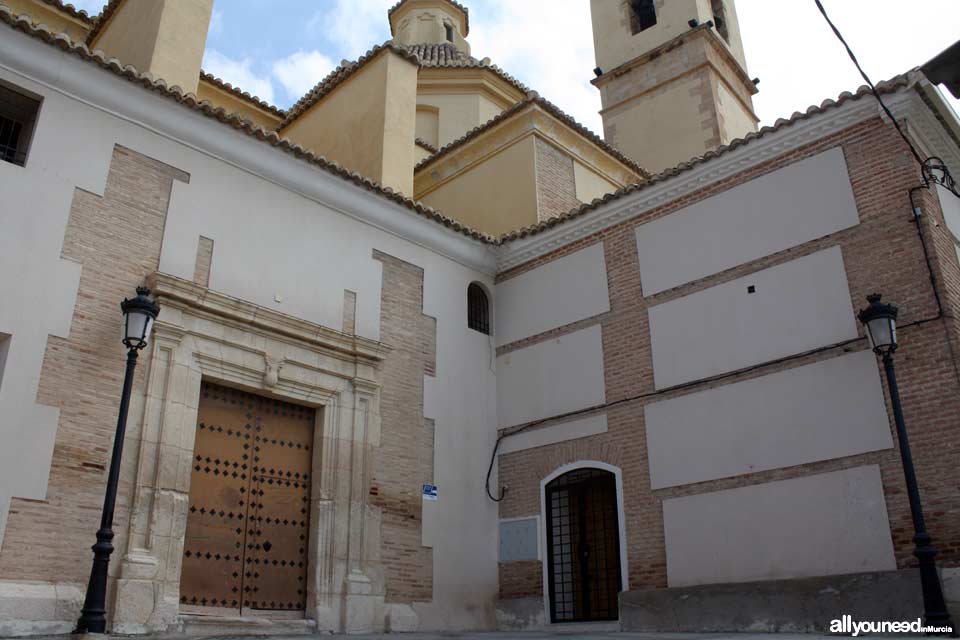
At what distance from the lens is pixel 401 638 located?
7.66 metres

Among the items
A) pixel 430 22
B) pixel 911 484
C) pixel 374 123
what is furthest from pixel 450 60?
pixel 911 484

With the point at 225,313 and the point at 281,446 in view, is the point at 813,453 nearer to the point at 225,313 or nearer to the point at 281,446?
the point at 281,446

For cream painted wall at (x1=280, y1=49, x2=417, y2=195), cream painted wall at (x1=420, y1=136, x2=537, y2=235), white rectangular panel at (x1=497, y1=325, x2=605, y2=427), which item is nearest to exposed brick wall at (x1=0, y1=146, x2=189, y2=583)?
cream painted wall at (x1=280, y1=49, x2=417, y2=195)

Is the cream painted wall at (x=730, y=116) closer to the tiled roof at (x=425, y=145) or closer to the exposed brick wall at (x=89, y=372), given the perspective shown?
the tiled roof at (x=425, y=145)

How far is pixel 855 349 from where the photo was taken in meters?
8.06

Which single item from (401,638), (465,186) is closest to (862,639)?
(401,638)

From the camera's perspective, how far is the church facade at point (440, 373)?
7352mm

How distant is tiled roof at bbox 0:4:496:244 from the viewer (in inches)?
301

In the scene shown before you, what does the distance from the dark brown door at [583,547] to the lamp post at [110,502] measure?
5.12 m

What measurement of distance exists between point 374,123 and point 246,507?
5820mm

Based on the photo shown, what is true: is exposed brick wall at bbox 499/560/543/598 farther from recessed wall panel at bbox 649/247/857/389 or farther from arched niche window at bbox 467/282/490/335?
arched niche window at bbox 467/282/490/335

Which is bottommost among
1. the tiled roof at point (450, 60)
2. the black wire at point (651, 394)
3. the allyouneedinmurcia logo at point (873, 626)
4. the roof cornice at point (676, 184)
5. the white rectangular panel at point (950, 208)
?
the allyouneedinmurcia logo at point (873, 626)

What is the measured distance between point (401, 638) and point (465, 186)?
26.9 ft

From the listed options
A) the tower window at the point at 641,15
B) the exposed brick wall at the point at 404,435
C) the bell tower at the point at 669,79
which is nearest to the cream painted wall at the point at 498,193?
the exposed brick wall at the point at 404,435
